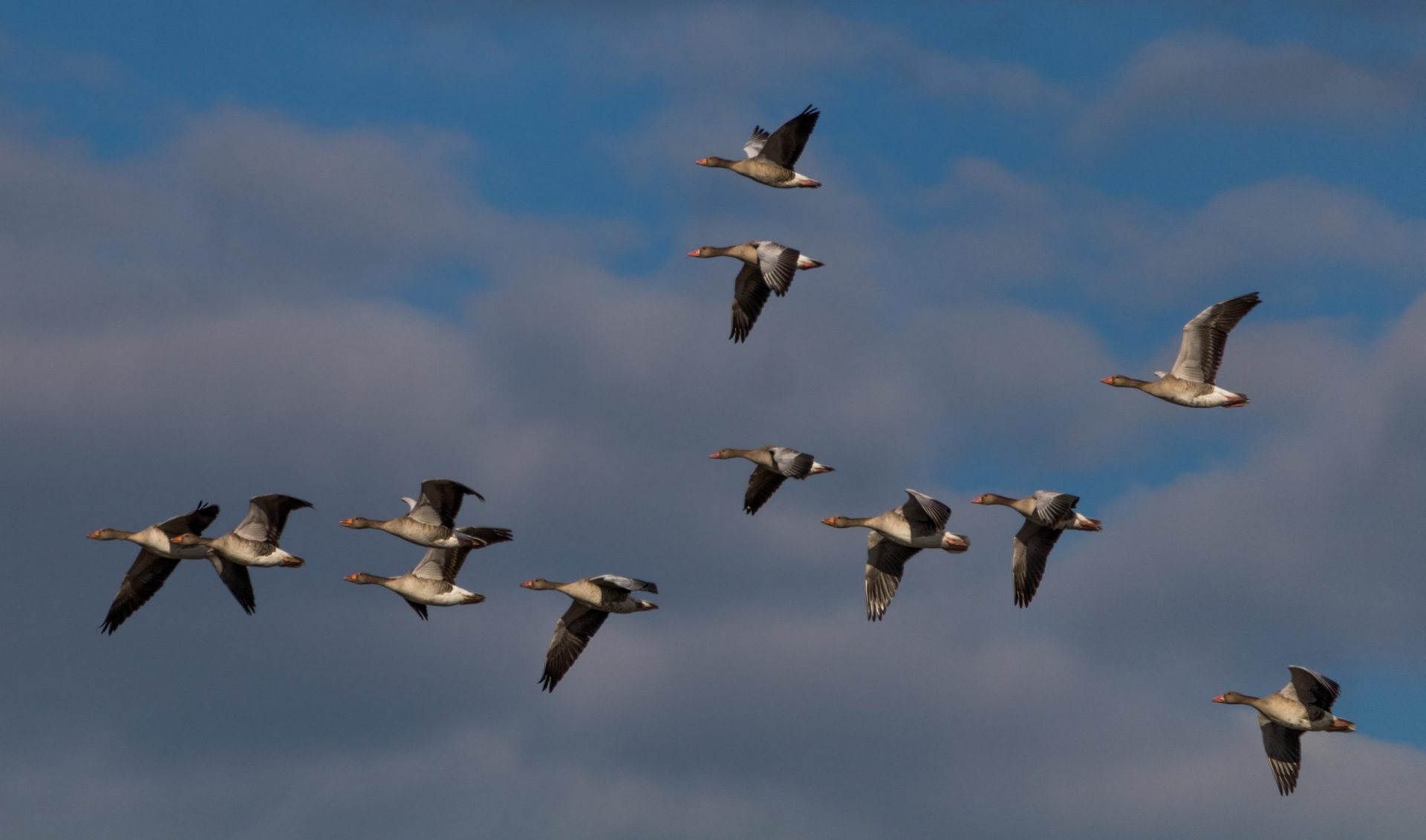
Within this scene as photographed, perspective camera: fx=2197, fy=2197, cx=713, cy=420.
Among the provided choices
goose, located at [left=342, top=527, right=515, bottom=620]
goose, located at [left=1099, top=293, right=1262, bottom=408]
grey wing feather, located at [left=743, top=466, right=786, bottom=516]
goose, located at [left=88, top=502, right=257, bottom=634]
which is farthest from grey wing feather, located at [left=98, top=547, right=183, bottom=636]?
goose, located at [left=1099, top=293, right=1262, bottom=408]

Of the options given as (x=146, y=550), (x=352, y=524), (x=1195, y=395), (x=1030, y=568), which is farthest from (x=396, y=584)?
(x=1195, y=395)

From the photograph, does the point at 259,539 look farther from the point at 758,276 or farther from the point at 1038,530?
the point at 1038,530

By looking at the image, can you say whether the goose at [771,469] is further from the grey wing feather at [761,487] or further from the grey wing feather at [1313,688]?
the grey wing feather at [1313,688]

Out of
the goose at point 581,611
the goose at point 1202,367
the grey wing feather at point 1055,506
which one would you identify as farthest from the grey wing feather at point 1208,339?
the goose at point 581,611

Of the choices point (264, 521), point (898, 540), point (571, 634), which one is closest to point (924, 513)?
point (898, 540)

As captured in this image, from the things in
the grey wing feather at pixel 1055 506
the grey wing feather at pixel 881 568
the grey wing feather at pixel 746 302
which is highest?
the grey wing feather at pixel 746 302

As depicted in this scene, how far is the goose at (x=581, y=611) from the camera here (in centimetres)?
4772

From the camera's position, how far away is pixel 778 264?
4753cm

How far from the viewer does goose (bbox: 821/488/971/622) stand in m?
45.6

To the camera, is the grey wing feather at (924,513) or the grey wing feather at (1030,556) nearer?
the grey wing feather at (924,513)

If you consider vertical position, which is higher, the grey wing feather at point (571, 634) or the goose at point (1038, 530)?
the goose at point (1038, 530)

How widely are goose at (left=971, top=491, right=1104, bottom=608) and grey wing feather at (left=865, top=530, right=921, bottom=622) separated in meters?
2.65

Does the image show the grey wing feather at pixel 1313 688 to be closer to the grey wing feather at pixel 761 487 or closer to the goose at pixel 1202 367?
the goose at pixel 1202 367

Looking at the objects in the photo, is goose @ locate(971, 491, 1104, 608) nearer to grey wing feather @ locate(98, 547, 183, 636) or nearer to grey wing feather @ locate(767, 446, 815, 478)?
grey wing feather @ locate(767, 446, 815, 478)
